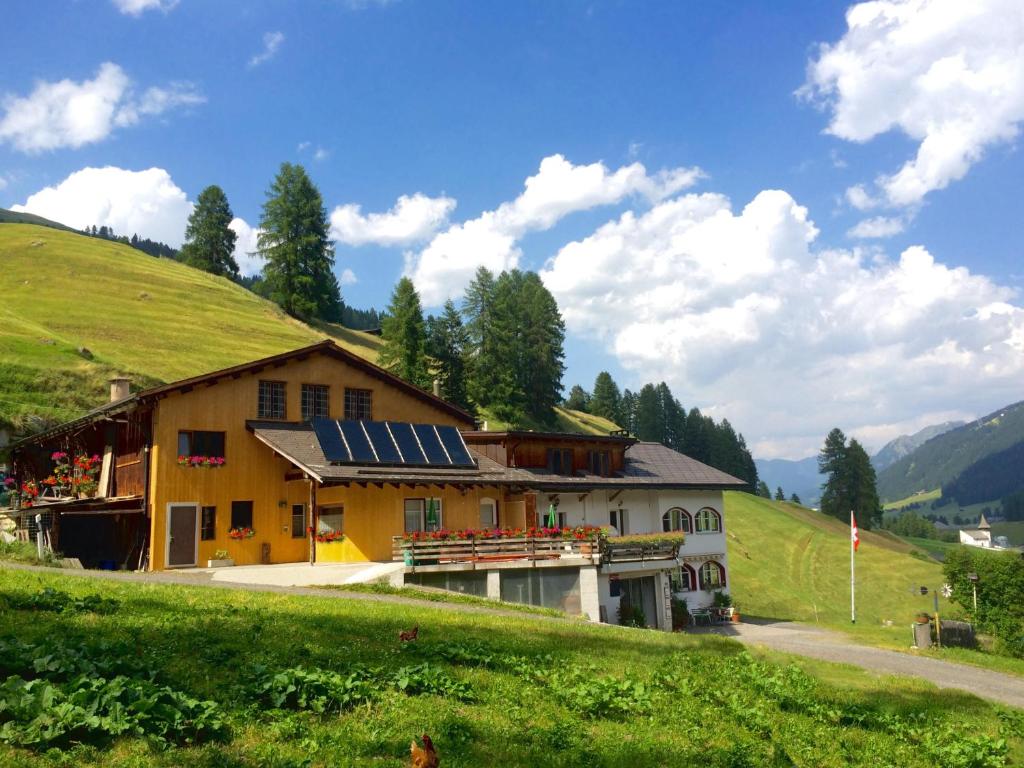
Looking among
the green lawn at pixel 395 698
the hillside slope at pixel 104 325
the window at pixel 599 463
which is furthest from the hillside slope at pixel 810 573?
the hillside slope at pixel 104 325

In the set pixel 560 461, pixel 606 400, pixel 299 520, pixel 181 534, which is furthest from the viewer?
pixel 606 400

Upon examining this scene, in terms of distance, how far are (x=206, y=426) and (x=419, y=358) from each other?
1888 inches

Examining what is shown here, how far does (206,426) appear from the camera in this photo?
34062mm

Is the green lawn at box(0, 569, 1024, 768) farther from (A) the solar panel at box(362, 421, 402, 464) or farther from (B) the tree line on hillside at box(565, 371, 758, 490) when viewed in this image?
(B) the tree line on hillside at box(565, 371, 758, 490)

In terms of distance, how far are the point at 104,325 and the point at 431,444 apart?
52.4 meters

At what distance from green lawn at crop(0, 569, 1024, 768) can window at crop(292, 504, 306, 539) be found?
1711 centimetres

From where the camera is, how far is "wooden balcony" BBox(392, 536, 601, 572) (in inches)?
1184

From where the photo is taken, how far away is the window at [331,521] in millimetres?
34281

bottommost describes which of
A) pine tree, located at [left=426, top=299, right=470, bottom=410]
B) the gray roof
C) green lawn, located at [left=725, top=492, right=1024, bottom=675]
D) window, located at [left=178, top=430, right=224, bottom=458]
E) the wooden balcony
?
green lawn, located at [left=725, top=492, right=1024, bottom=675]

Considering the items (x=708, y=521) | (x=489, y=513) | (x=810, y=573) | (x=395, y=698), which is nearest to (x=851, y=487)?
(x=810, y=573)

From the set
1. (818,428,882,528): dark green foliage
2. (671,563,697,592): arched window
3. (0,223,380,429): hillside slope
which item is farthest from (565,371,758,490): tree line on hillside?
(671,563,697,592): arched window

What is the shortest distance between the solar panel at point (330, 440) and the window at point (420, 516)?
12.8 ft

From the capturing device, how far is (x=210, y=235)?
126500 mm

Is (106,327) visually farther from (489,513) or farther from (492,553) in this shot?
(492,553)
